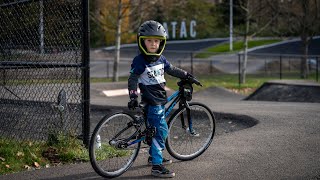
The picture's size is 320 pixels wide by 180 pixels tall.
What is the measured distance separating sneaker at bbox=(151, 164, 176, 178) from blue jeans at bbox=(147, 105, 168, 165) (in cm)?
5

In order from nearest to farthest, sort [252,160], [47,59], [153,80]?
1. [153,80]
2. [252,160]
3. [47,59]

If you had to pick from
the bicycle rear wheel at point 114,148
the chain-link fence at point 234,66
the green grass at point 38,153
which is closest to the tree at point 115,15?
the chain-link fence at point 234,66

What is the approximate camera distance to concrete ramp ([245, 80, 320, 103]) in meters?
14.8

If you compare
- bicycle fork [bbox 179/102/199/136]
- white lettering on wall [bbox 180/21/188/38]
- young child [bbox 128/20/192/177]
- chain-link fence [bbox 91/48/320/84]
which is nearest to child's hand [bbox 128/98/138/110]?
young child [bbox 128/20/192/177]

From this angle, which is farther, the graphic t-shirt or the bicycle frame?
the bicycle frame

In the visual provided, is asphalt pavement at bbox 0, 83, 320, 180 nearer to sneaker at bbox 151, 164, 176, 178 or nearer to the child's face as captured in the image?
sneaker at bbox 151, 164, 176, 178

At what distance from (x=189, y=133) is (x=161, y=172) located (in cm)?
112

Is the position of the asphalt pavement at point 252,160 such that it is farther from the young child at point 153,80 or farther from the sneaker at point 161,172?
the young child at point 153,80

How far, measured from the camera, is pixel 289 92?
15.7 meters

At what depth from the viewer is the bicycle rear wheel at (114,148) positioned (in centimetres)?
522

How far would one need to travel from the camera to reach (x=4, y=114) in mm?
7441

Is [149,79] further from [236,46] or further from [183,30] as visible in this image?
[183,30]

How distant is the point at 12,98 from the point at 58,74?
5.25 ft

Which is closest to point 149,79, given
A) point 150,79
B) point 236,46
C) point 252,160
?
point 150,79
